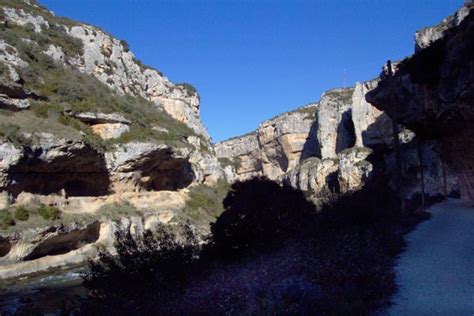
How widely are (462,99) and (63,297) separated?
16.7 metres

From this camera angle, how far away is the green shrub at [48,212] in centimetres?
2758

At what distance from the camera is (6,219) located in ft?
80.3

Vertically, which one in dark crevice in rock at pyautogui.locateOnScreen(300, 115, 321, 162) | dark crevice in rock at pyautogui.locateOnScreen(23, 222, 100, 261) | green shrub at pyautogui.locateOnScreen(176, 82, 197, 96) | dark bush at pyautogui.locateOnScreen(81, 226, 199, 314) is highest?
green shrub at pyautogui.locateOnScreen(176, 82, 197, 96)

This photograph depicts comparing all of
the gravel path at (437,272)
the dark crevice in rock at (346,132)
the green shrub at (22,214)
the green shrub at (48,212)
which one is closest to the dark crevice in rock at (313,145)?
the dark crevice in rock at (346,132)

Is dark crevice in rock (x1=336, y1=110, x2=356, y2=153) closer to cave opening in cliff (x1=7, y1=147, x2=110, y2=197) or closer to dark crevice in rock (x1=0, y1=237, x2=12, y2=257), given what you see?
cave opening in cliff (x1=7, y1=147, x2=110, y2=197)

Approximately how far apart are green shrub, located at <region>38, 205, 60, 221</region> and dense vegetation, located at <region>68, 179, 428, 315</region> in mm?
18874

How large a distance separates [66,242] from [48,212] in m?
2.38

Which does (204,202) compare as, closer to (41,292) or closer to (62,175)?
(62,175)

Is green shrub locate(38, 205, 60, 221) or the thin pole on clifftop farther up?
the thin pole on clifftop

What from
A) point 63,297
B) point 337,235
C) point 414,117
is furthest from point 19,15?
point 337,235

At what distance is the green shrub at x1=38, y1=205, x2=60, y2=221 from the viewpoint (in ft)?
90.5

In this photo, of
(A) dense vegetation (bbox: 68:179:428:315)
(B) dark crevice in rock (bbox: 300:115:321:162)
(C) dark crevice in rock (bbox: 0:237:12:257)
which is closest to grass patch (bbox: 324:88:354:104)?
(B) dark crevice in rock (bbox: 300:115:321:162)

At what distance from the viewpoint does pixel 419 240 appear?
12328 millimetres

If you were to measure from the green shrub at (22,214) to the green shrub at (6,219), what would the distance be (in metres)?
0.50
